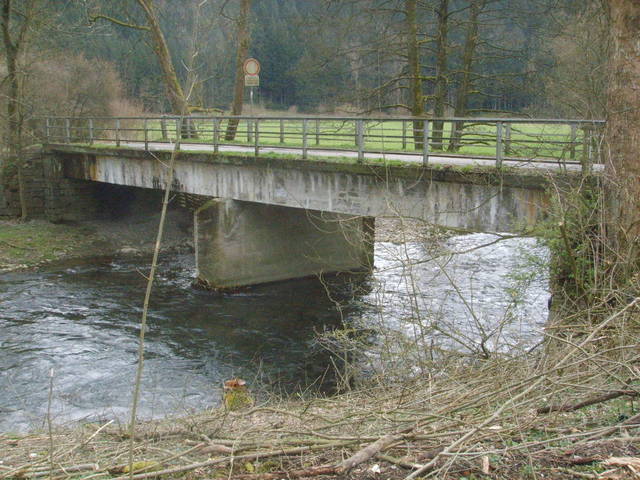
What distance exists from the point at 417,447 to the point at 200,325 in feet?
37.3

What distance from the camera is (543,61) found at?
64.3 feet

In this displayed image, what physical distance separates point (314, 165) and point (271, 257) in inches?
203

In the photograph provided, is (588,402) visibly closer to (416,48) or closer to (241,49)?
(416,48)

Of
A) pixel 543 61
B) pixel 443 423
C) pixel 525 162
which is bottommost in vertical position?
pixel 443 423

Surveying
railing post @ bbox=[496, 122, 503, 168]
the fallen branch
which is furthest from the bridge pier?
the fallen branch

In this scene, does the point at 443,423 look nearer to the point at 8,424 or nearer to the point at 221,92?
the point at 8,424

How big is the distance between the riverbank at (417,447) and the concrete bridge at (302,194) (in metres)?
5.05

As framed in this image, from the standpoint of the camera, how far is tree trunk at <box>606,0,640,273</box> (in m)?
8.48

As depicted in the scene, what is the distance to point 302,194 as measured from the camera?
16172 mm

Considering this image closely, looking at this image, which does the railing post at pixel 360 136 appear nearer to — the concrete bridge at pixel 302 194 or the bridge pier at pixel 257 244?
the concrete bridge at pixel 302 194

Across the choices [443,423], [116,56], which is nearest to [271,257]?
[443,423]

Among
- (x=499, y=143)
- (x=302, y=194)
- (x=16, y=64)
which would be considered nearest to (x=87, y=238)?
(x=16, y=64)

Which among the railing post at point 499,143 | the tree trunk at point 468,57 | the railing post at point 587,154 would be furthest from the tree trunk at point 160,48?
the railing post at point 587,154

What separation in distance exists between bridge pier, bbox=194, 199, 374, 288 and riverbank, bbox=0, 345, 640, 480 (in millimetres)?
12570
